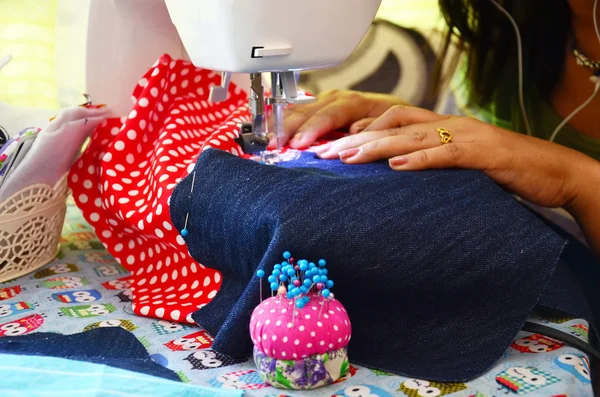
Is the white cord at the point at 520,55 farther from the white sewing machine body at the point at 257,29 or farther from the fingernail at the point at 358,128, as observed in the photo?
the white sewing machine body at the point at 257,29

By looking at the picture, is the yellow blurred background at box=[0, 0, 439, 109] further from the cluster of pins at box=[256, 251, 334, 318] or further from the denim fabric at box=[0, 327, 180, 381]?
the cluster of pins at box=[256, 251, 334, 318]

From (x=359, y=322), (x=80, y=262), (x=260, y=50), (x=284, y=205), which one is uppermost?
(x=260, y=50)

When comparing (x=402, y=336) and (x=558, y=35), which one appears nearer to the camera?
(x=402, y=336)

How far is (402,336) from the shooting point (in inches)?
32.9

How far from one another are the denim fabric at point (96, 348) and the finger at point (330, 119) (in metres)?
0.47

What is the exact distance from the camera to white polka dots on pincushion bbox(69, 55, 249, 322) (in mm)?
1018

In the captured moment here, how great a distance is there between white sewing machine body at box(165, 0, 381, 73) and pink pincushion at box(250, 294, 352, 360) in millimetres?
342

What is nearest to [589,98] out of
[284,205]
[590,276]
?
[590,276]

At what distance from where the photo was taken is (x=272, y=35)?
90 centimetres

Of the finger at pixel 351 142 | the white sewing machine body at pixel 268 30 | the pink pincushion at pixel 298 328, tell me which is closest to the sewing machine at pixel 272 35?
the white sewing machine body at pixel 268 30

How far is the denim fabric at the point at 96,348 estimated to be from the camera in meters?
0.78

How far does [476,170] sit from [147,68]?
0.64 metres

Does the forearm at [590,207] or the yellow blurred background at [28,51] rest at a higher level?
the yellow blurred background at [28,51]

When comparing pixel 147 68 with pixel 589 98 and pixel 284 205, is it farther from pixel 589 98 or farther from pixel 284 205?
pixel 589 98
